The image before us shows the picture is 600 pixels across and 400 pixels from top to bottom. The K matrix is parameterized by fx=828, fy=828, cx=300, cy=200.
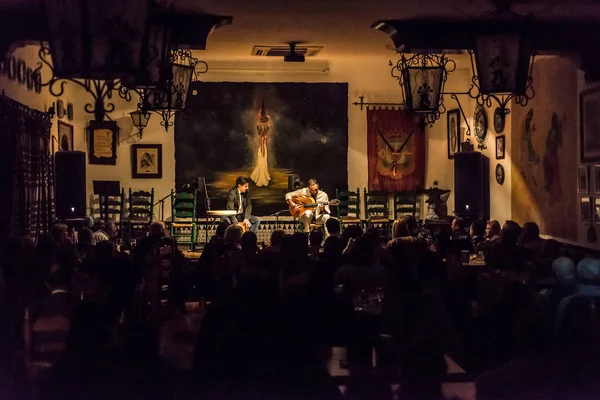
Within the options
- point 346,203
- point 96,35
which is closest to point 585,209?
point 346,203

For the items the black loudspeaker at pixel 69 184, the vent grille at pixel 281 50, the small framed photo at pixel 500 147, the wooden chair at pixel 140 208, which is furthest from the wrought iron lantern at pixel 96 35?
the wooden chair at pixel 140 208

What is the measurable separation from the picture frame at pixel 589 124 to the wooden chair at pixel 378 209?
5782mm

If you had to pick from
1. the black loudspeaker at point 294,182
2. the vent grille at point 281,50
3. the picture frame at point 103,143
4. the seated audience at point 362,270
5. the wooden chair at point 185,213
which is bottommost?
the seated audience at point 362,270

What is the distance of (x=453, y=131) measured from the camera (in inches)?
634

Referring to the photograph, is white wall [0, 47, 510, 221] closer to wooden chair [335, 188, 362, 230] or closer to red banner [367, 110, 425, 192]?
red banner [367, 110, 425, 192]

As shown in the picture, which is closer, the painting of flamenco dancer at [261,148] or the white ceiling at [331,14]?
the white ceiling at [331,14]

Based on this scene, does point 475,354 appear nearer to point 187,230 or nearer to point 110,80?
point 110,80

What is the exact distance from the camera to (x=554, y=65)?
11.3 metres

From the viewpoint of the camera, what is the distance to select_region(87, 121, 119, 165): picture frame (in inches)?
619

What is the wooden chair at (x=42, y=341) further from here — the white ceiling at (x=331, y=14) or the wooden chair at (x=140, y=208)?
the wooden chair at (x=140, y=208)

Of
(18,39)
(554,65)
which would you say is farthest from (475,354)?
(554,65)

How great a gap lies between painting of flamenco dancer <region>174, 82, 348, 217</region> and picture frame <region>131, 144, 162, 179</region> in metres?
0.36

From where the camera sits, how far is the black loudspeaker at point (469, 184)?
13.4 m

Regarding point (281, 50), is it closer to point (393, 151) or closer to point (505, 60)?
point (393, 151)
